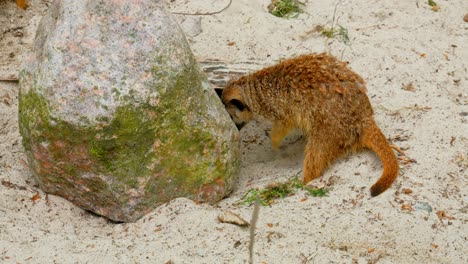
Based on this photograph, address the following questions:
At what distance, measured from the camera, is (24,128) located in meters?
3.48

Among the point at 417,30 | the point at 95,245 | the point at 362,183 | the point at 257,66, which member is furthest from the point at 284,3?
the point at 95,245

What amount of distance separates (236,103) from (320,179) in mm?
955

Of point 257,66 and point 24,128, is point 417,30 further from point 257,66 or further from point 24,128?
point 24,128

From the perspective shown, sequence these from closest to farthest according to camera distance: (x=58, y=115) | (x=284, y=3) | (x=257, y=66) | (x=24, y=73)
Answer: (x=58, y=115)
(x=24, y=73)
(x=257, y=66)
(x=284, y=3)

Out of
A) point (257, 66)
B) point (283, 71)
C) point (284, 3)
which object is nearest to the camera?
point (283, 71)

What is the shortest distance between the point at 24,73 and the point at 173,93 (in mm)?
854

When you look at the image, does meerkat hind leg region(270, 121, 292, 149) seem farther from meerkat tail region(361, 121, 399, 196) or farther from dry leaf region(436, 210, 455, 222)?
dry leaf region(436, 210, 455, 222)

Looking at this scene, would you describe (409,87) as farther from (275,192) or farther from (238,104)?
(275,192)

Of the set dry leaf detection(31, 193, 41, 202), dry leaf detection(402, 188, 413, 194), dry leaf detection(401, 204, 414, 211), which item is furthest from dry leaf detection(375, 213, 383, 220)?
dry leaf detection(31, 193, 41, 202)

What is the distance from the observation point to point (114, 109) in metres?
3.26

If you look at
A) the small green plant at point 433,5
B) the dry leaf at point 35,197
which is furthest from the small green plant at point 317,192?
the small green plant at point 433,5

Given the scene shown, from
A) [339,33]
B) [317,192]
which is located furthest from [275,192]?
[339,33]

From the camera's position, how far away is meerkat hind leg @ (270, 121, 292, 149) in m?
4.47

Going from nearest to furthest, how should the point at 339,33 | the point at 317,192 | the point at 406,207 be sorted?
the point at 406,207
the point at 317,192
the point at 339,33
